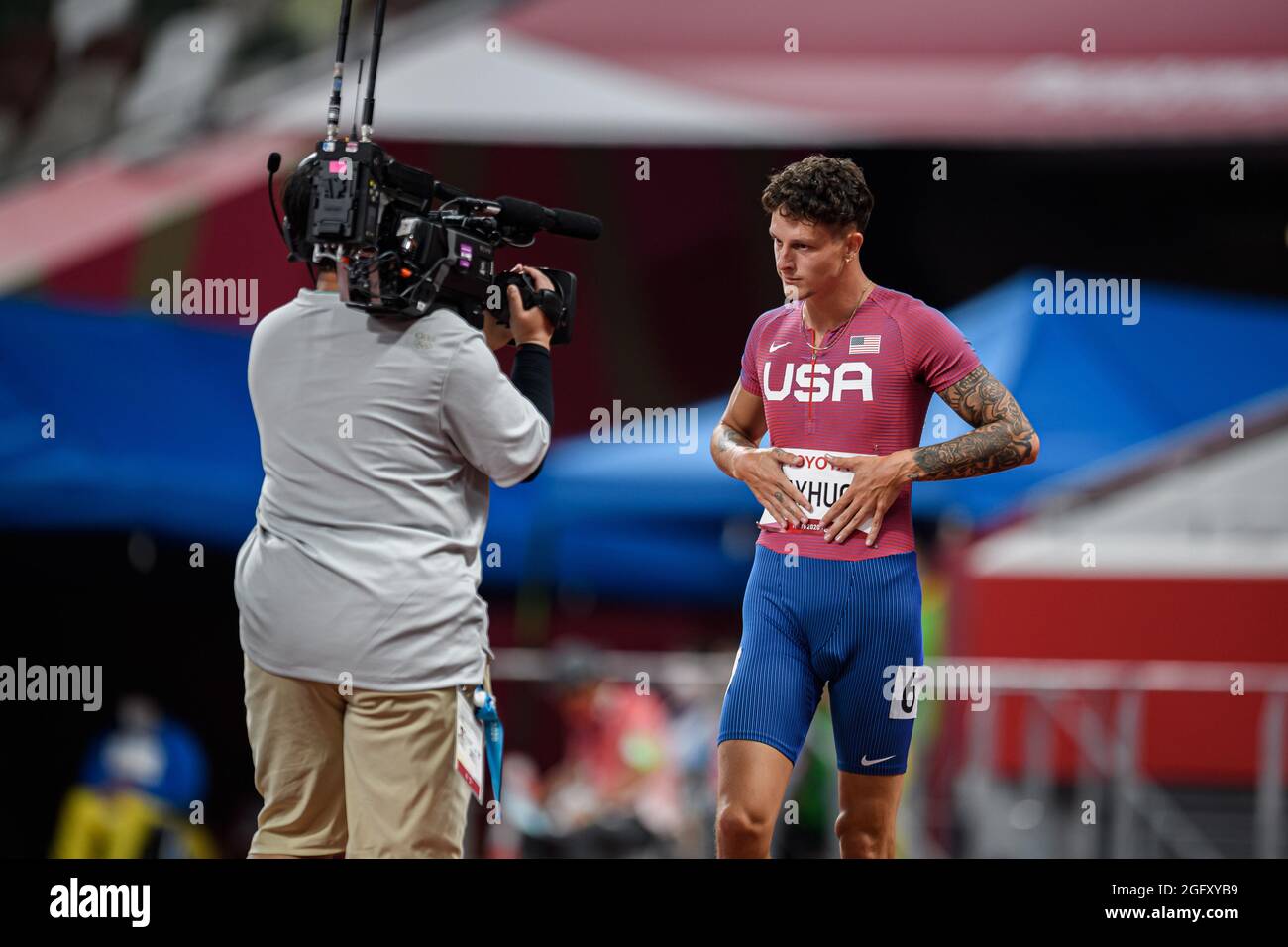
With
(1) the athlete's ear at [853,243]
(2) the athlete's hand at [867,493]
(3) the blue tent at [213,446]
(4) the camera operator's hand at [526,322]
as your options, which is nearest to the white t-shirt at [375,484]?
(4) the camera operator's hand at [526,322]

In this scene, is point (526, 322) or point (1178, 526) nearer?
point (526, 322)

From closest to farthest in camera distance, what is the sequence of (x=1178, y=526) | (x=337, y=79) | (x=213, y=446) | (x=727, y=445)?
(x=337, y=79) < (x=727, y=445) < (x=213, y=446) < (x=1178, y=526)

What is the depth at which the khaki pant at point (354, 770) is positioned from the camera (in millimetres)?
3484

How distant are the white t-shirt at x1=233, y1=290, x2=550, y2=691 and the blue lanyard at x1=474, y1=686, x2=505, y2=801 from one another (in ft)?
0.25

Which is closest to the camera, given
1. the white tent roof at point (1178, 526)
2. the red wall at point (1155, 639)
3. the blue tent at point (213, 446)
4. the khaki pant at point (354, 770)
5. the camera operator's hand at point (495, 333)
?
the khaki pant at point (354, 770)

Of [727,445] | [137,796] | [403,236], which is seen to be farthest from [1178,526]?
[403,236]

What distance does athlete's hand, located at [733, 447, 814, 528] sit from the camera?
3.86m

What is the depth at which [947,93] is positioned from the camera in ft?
36.3

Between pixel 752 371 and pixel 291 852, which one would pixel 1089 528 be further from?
pixel 291 852

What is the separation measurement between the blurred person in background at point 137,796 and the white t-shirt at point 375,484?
15.8ft

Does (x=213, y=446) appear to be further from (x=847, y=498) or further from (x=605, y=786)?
(x=847, y=498)

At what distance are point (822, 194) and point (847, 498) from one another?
0.72 meters

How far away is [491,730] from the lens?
12.5ft

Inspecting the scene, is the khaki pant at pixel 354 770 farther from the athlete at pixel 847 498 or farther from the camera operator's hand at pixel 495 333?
the camera operator's hand at pixel 495 333
